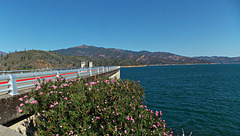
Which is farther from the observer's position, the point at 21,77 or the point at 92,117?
the point at 21,77

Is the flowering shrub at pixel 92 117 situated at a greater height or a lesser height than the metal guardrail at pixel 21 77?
lesser

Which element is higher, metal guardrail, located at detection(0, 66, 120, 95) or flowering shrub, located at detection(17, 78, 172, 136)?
metal guardrail, located at detection(0, 66, 120, 95)

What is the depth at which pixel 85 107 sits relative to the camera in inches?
161

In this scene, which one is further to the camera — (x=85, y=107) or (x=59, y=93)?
(x=59, y=93)

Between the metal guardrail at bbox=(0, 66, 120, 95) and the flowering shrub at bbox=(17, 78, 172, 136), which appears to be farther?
the metal guardrail at bbox=(0, 66, 120, 95)

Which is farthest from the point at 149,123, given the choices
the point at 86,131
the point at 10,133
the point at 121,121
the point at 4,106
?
the point at 4,106

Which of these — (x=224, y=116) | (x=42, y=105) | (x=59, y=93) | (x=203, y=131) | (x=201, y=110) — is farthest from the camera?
(x=201, y=110)

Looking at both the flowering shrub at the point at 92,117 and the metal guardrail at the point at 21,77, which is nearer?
the flowering shrub at the point at 92,117

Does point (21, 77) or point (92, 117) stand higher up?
point (21, 77)

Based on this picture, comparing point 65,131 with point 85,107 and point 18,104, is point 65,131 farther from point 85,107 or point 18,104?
point 18,104

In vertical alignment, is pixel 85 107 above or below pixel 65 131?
→ above

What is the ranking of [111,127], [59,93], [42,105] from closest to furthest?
1. [111,127]
2. [42,105]
3. [59,93]

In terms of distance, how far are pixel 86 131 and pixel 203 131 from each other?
11.8 meters

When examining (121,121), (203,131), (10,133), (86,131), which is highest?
(10,133)
